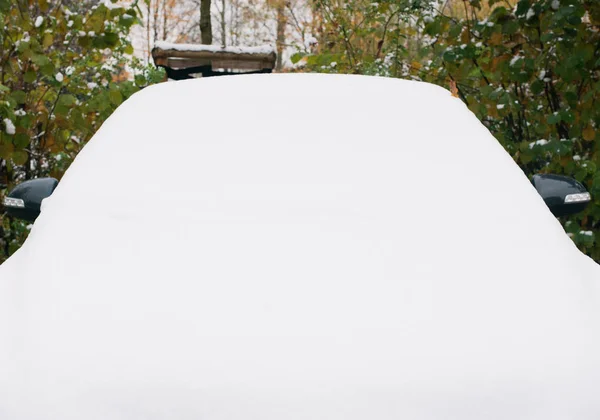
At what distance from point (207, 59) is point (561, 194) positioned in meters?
5.40

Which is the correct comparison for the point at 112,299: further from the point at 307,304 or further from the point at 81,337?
the point at 307,304

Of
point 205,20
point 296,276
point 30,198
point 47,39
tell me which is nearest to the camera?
point 296,276

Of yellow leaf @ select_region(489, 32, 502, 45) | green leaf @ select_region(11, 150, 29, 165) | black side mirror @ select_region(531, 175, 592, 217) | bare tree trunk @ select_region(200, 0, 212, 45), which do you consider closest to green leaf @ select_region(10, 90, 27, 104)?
green leaf @ select_region(11, 150, 29, 165)

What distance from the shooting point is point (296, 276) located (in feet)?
6.37

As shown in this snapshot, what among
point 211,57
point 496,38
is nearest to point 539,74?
point 496,38

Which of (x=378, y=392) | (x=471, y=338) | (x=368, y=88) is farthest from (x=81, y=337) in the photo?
(x=368, y=88)

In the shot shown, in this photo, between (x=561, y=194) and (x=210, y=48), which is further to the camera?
(x=210, y=48)

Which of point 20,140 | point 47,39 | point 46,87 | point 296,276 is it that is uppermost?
point 47,39

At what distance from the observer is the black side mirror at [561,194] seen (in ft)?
9.61

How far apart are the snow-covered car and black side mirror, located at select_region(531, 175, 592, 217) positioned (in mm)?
351

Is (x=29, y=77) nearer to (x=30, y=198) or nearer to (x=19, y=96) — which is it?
(x=19, y=96)

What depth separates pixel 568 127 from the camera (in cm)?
580

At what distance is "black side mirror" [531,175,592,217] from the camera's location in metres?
2.93

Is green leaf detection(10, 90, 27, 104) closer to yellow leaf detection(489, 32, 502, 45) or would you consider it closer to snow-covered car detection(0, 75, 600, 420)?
snow-covered car detection(0, 75, 600, 420)
